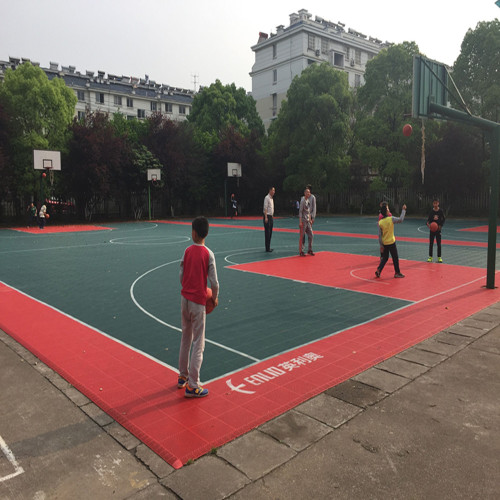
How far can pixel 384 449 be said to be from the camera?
3.66 m

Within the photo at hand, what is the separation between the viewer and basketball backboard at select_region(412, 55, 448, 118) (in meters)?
9.53

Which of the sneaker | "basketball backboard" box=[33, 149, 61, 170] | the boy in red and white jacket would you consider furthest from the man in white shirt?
"basketball backboard" box=[33, 149, 61, 170]

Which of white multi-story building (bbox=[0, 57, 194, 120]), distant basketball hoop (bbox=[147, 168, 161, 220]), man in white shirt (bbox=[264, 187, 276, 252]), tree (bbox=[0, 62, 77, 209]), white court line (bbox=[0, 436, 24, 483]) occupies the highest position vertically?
white multi-story building (bbox=[0, 57, 194, 120])

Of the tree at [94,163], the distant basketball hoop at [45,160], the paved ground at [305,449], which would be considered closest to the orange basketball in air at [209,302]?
the paved ground at [305,449]

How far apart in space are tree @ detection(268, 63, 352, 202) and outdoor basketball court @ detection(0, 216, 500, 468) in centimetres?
2177

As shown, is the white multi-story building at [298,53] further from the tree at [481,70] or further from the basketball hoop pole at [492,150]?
the basketball hoop pole at [492,150]

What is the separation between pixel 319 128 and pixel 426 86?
2705 cm

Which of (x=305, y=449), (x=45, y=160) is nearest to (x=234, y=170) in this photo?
(x=45, y=160)

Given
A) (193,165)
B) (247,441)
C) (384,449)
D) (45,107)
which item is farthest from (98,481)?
(193,165)

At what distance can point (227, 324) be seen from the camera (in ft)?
23.7

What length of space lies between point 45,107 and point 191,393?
31.9 m

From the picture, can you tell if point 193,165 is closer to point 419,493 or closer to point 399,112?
point 399,112

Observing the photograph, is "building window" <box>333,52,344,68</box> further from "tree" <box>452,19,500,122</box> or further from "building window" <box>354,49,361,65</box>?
"tree" <box>452,19,500,122</box>

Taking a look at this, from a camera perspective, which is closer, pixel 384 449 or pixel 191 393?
pixel 384 449
